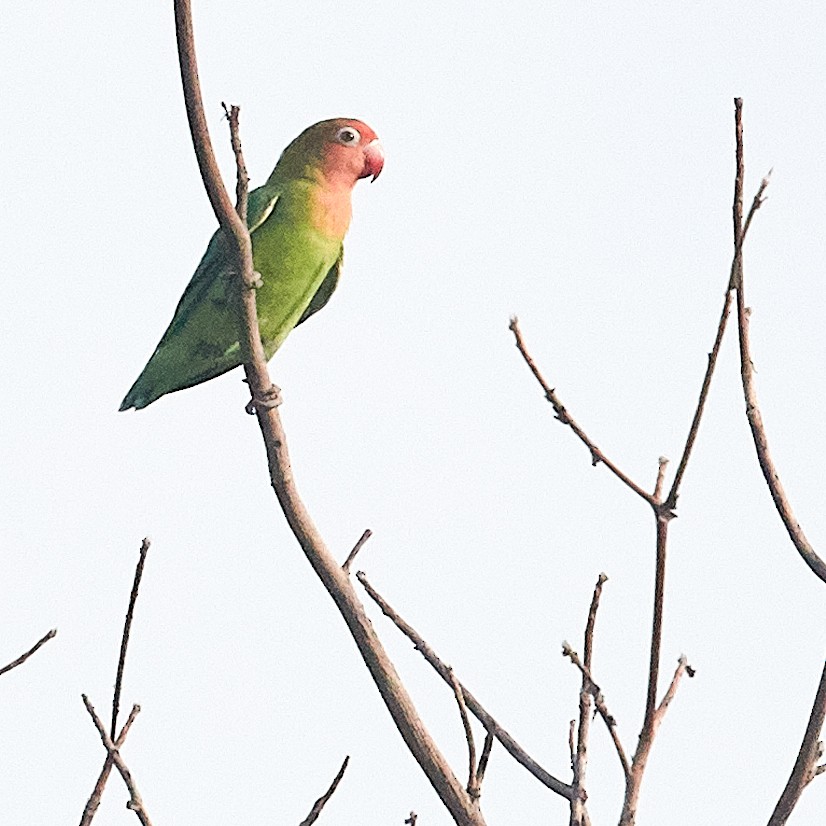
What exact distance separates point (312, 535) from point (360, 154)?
341 centimetres

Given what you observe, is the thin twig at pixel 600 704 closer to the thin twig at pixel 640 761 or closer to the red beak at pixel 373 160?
the thin twig at pixel 640 761

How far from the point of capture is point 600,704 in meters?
2.28

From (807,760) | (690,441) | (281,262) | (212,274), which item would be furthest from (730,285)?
(212,274)

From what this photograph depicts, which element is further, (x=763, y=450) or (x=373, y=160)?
(x=373, y=160)

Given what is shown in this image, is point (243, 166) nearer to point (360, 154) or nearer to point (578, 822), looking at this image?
point (578, 822)

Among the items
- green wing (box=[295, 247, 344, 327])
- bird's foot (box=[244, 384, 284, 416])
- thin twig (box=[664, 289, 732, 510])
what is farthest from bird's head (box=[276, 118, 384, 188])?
thin twig (box=[664, 289, 732, 510])

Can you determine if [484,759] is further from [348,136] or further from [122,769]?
[348,136]

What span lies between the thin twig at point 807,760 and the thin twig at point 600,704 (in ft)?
0.79

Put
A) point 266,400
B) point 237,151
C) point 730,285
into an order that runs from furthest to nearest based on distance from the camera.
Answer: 1. point 266,400
2. point 237,151
3. point 730,285

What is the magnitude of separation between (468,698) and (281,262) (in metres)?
3.06

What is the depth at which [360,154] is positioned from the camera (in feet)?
19.6

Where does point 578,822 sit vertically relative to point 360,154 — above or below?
below

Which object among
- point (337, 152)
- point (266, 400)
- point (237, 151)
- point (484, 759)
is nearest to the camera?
point (484, 759)

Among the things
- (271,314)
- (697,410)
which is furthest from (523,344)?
(271,314)
